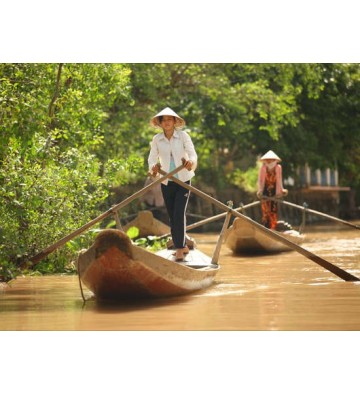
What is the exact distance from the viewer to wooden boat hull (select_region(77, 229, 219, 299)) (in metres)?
5.74

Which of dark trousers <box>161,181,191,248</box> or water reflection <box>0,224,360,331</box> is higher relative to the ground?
dark trousers <box>161,181,191,248</box>

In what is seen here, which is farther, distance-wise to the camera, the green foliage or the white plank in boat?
→ the green foliage

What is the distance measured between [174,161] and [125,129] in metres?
6.55

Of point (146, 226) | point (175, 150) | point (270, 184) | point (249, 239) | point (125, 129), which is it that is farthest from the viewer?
point (125, 129)

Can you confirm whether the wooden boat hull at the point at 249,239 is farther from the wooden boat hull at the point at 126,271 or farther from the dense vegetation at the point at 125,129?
the wooden boat hull at the point at 126,271

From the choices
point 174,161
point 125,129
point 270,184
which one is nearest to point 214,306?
point 174,161

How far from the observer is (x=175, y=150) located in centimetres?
709

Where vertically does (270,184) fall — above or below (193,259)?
above

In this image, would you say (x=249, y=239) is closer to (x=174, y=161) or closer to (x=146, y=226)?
(x=146, y=226)

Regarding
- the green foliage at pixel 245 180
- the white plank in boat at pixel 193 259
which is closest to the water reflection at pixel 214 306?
the white plank in boat at pixel 193 259

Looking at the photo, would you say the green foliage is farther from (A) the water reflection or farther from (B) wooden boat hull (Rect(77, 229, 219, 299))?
(B) wooden boat hull (Rect(77, 229, 219, 299))

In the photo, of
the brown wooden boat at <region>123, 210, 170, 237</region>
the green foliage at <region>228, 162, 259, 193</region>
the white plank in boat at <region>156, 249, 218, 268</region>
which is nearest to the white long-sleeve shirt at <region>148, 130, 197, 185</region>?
the white plank in boat at <region>156, 249, 218, 268</region>

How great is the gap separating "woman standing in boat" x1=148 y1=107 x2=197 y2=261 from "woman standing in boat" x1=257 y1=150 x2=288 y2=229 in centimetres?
358

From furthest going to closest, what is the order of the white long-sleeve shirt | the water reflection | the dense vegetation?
the dense vegetation < the white long-sleeve shirt < the water reflection
